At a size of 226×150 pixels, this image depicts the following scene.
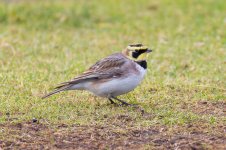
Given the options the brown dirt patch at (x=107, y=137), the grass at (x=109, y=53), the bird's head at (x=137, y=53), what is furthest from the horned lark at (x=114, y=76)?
the brown dirt patch at (x=107, y=137)

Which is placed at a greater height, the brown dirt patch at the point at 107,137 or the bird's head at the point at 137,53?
the bird's head at the point at 137,53

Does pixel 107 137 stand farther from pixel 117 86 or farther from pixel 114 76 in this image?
pixel 114 76

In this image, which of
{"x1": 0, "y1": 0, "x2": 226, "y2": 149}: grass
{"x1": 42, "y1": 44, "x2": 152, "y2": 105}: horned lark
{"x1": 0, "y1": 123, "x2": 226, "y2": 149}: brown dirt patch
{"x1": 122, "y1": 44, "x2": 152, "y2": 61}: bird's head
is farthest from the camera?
{"x1": 122, "y1": 44, "x2": 152, "y2": 61}: bird's head

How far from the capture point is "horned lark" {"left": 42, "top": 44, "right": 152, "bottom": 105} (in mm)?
8584

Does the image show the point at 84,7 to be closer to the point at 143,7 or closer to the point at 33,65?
the point at 143,7

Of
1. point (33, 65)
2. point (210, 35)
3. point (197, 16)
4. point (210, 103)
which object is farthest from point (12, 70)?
point (197, 16)

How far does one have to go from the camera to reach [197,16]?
49.8ft

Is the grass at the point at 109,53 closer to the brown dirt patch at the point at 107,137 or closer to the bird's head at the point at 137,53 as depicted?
the brown dirt patch at the point at 107,137

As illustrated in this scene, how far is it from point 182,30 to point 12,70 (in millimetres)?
4305

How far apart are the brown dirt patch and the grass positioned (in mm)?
223

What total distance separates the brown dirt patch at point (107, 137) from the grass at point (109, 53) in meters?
0.22

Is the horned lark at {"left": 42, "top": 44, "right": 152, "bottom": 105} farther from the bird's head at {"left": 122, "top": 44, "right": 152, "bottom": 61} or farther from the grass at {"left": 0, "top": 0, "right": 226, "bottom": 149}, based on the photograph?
the grass at {"left": 0, "top": 0, "right": 226, "bottom": 149}

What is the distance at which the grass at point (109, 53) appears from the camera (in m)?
8.45

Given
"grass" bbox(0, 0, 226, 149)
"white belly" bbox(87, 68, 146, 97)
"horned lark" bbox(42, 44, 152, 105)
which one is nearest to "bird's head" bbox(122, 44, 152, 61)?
"horned lark" bbox(42, 44, 152, 105)
